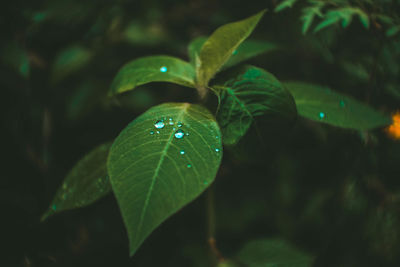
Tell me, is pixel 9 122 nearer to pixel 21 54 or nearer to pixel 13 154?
pixel 13 154

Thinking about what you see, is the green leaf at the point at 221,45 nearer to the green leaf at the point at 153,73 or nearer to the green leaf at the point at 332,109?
the green leaf at the point at 153,73

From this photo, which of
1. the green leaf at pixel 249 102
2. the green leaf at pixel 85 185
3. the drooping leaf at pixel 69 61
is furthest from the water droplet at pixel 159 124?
the drooping leaf at pixel 69 61

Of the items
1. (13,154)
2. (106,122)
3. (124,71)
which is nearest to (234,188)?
(106,122)

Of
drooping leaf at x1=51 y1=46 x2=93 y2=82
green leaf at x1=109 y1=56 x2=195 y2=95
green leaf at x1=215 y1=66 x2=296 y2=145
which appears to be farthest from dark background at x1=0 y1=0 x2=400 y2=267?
green leaf at x1=215 y1=66 x2=296 y2=145

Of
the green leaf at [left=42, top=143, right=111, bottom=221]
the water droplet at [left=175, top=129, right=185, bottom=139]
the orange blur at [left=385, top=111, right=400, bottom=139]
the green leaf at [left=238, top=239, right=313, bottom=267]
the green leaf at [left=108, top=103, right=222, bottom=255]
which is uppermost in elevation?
the water droplet at [left=175, top=129, right=185, bottom=139]

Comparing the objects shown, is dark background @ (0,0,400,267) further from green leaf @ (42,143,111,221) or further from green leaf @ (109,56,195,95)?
green leaf @ (109,56,195,95)

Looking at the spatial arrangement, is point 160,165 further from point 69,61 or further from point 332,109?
point 69,61
